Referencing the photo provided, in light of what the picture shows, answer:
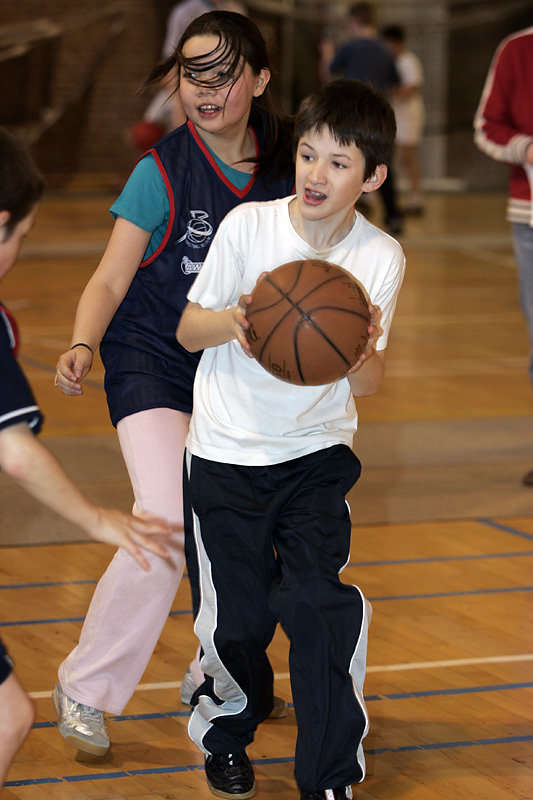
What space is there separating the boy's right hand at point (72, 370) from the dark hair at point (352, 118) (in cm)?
64

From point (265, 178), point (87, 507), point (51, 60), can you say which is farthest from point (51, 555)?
point (51, 60)

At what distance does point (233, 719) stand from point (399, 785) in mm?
387

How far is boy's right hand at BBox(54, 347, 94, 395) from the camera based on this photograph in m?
2.41

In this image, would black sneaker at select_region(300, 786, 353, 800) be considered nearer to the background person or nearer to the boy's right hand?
the boy's right hand

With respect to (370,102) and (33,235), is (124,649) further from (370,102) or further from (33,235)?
(33,235)

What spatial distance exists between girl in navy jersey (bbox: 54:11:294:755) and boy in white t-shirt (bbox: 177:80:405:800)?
0.58 ft

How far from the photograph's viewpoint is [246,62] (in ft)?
8.68

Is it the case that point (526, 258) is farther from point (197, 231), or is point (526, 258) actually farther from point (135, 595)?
point (135, 595)

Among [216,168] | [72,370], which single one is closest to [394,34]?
[216,168]

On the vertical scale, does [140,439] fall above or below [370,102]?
below

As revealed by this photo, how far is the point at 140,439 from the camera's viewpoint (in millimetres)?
2582

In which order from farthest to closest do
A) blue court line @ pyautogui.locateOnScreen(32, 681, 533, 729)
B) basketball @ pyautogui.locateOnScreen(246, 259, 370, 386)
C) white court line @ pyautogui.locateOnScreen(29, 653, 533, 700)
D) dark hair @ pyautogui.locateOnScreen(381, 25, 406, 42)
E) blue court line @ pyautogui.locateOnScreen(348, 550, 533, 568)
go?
dark hair @ pyautogui.locateOnScreen(381, 25, 406, 42), blue court line @ pyautogui.locateOnScreen(348, 550, 533, 568), white court line @ pyautogui.locateOnScreen(29, 653, 533, 700), blue court line @ pyautogui.locateOnScreen(32, 681, 533, 729), basketball @ pyautogui.locateOnScreen(246, 259, 370, 386)

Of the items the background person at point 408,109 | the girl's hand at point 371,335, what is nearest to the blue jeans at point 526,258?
the girl's hand at point 371,335

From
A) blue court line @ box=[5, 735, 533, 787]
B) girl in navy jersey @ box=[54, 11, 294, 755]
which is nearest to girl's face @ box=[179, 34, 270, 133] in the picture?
girl in navy jersey @ box=[54, 11, 294, 755]
